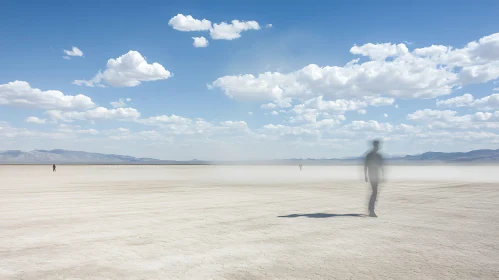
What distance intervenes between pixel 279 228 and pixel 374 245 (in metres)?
2.62

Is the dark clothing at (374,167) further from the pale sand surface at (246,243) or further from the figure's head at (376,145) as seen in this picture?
the pale sand surface at (246,243)

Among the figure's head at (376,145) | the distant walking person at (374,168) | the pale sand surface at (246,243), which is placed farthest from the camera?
the figure's head at (376,145)

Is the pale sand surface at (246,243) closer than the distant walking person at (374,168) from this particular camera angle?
Yes

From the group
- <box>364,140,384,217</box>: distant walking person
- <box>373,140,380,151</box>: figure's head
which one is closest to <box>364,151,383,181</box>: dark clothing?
<box>364,140,384,217</box>: distant walking person

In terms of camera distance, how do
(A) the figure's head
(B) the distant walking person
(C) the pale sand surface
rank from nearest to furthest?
1. (C) the pale sand surface
2. (B) the distant walking person
3. (A) the figure's head

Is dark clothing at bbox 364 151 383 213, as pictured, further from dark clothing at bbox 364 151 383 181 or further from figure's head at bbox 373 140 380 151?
figure's head at bbox 373 140 380 151

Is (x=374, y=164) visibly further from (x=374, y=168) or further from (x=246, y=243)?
(x=246, y=243)

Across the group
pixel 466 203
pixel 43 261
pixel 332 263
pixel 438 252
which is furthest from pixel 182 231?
pixel 466 203

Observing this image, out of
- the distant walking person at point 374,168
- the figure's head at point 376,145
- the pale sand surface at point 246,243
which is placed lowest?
the pale sand surface at point 246,243

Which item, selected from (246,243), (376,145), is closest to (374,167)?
(376,145)

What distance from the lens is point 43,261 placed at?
21.7ft

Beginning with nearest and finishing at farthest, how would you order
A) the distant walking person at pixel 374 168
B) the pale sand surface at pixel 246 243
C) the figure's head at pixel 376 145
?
the pale sand surface at pixel 246 243 → the distant walking person at pixel 374 168 → the figure's head at pixel 376 145

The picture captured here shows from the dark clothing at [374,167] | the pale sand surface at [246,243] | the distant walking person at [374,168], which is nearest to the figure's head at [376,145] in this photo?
the distant walking person at [374,168]

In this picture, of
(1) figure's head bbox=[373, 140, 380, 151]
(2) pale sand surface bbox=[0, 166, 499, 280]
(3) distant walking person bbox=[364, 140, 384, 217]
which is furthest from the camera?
(1) figure's head bbox=[373, 140, 380, 151]
